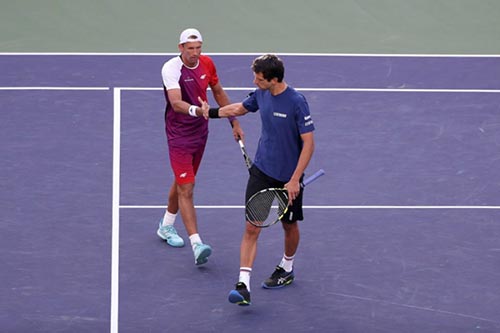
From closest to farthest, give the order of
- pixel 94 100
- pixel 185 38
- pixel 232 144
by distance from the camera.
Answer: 1. pixel 185 38
2. pixel 232 144
3. pixel 94 100

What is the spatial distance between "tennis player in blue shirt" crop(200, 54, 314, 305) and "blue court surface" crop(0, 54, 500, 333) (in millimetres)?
484

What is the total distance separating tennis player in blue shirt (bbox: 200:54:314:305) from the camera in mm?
10453

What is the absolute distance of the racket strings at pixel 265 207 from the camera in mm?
10711

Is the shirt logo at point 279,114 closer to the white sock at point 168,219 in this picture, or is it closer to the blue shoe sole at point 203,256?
the blue shoe sole at point 203,256

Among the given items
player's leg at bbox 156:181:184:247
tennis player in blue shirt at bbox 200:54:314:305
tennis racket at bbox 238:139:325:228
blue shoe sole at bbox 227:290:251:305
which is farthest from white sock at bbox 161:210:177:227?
blue shoe sole at bbox 227:290:251:305

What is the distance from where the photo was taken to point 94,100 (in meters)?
15.5

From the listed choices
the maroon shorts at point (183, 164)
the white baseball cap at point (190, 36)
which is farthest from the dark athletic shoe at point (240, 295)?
the white baseball cap at point (190, 36)

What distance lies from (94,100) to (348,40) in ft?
14.1

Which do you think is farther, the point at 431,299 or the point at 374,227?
the point at 374,227

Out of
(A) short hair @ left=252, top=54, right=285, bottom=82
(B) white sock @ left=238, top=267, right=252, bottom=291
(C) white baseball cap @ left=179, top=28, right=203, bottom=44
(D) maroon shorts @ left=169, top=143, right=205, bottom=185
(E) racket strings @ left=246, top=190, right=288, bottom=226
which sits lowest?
(B) white sock @ left=238, top=267, right=252, bottom=291

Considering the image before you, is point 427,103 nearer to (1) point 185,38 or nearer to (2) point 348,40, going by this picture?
(2) point 348,40

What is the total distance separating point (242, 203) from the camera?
42.9 ft

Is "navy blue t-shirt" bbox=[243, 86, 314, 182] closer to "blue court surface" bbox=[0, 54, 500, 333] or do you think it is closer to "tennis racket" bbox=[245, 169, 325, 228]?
"tennis racket" bbox=[245, 169, 325, 228]

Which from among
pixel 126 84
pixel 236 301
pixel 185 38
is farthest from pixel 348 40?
pixel 236 301
